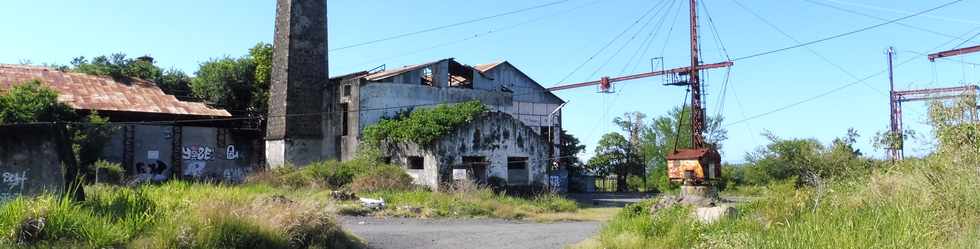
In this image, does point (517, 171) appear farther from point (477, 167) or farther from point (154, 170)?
point (154, 170)

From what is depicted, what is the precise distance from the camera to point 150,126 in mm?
30766

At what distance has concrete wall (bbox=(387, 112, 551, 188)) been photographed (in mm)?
29953

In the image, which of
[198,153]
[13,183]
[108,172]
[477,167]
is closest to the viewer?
[13,183]

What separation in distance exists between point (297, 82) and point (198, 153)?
17.5 feet

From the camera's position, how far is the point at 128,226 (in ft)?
31.7

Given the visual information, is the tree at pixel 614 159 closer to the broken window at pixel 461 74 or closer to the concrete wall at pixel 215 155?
the broken window at pixel 461 74

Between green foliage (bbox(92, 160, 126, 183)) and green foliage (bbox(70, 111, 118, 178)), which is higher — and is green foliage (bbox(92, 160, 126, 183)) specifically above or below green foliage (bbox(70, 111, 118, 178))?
below

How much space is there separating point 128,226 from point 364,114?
23901 millimetres

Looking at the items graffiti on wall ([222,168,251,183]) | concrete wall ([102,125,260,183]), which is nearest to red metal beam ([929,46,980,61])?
concrete wall ([102,125,260,183])

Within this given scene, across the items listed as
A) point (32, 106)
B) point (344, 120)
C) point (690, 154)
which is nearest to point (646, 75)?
point (690, 154)

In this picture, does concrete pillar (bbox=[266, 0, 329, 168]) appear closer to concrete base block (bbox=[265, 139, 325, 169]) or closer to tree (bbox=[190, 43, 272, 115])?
concrete base block (bbox=[265, 139, 325, 169])

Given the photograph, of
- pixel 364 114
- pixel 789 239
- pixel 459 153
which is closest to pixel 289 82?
pixel 364 114

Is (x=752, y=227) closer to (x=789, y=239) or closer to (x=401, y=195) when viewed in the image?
(x=789, y=239)

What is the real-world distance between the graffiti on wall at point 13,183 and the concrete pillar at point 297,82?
2211 centimetres
